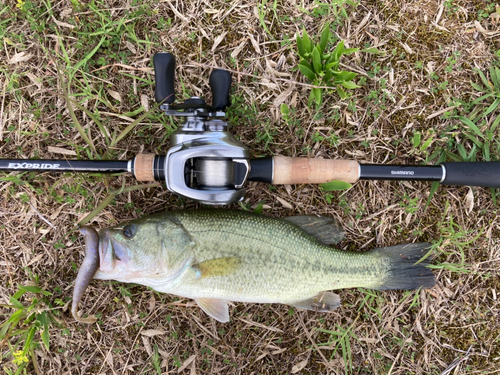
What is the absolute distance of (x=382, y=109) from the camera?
3025 millimetres

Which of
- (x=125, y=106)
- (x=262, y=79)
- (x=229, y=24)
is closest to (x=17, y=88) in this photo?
(x=125, y=106)

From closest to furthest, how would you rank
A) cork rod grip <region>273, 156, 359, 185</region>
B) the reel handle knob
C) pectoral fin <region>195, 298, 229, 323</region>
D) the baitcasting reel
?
the baitcasting reel → the reel handle knob → cork rod grip <region>273, 156, 359, 185</region> → pectoral fin <region>195, 298, 229, 323</region>

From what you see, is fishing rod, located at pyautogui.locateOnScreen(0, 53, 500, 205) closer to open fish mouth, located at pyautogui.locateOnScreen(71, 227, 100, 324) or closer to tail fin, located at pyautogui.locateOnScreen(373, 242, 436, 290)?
open fish mouth, located at pyautogui.locateOnScreen(71, 227, 100, 324)

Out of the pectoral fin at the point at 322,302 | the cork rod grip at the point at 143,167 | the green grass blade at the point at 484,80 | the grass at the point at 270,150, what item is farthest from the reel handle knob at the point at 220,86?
the green grass blade at the point at 484,80

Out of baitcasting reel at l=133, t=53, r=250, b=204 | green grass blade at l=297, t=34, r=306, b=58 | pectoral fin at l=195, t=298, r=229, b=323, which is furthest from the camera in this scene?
green grass blade at l=297, t=34, r=306, b=58

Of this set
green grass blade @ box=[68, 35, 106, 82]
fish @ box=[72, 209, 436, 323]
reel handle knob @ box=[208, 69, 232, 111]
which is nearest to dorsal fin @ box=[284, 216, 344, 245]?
fish @ box=[72, 209, 436, 323]

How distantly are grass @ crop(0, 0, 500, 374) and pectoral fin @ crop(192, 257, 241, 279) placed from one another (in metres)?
0.56

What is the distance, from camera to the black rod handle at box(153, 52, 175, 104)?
2426 millimetres

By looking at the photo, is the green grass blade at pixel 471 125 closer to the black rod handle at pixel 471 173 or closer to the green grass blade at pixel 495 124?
the green grass blade at pixel 495 124

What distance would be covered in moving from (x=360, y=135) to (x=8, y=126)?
10.1 feet

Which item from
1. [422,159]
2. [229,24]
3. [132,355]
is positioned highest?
[229,24]

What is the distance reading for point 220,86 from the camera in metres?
2.48

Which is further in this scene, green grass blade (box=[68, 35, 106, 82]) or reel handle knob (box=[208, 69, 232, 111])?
green grass blade (box=[68, 35, 106, 82])

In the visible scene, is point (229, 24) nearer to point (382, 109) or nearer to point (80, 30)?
point (80, 30)
